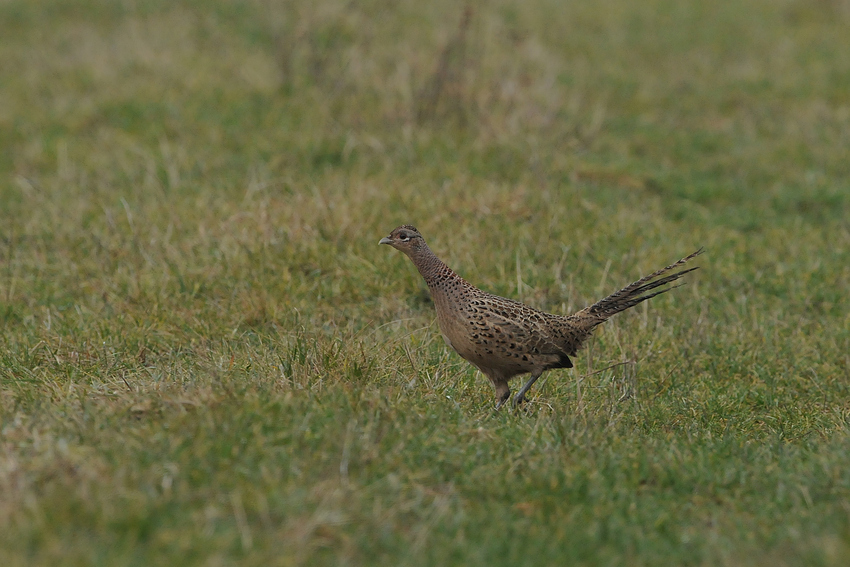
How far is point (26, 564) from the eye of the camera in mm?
3408

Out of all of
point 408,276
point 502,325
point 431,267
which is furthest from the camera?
point 408,276

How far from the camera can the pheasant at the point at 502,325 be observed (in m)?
Answer: 5.68

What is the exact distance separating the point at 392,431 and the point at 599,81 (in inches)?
365

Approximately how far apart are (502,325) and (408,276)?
1.92 metres

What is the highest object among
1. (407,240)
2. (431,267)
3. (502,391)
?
(407,240)

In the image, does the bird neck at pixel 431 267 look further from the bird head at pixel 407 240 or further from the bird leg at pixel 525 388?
the bird leg at pixel 525 388

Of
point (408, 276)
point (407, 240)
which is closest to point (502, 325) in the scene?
point (407, 240)

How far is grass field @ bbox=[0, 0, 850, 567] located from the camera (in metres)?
4.07

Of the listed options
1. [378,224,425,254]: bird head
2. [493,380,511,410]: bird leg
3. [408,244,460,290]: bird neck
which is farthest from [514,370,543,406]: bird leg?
[378,224,425,254]: bird head

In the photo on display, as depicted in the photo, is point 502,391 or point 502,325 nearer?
point 502,325

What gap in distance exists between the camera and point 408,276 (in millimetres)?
7547

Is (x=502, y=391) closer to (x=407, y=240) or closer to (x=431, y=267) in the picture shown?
(x=431, y=267)

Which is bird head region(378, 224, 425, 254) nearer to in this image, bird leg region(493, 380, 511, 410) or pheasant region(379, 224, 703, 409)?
pheasant region(379, 224, 703, 409)

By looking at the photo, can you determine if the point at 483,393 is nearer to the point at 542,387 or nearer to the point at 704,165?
the point at 542,387
